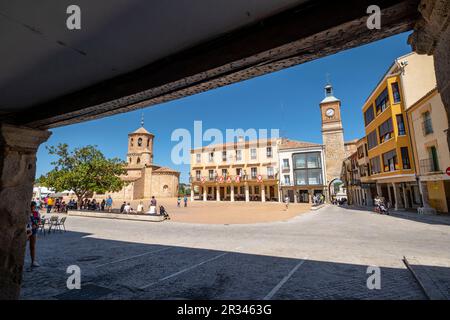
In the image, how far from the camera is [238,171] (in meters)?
43.3

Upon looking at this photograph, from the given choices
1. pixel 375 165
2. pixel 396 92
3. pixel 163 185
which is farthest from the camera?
pixel 163 185

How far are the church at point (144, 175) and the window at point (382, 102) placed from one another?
40.0 m

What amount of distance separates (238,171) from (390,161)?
25763mm

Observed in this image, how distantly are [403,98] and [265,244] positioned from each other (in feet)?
58.5

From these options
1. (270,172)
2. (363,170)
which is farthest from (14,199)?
(270,172)

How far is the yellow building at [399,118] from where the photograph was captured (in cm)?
1822

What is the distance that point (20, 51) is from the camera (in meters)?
2.41

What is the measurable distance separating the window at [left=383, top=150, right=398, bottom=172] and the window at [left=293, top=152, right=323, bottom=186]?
56.7ft

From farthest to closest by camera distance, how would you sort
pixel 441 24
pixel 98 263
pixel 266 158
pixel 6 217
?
pixel 266 158, pixel 98 263, pixel 6 217, pixel 441 24

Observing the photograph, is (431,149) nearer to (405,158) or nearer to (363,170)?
(405,158)

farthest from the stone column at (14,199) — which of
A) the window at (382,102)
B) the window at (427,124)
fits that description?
the window at (382,102)

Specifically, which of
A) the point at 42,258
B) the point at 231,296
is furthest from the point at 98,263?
the point at 231,296

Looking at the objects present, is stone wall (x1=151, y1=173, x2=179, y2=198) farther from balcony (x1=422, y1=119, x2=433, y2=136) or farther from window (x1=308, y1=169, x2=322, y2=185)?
balcony (x1=422, y1=119, x2=433, y2=136)

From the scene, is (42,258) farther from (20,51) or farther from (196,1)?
(196,1)
